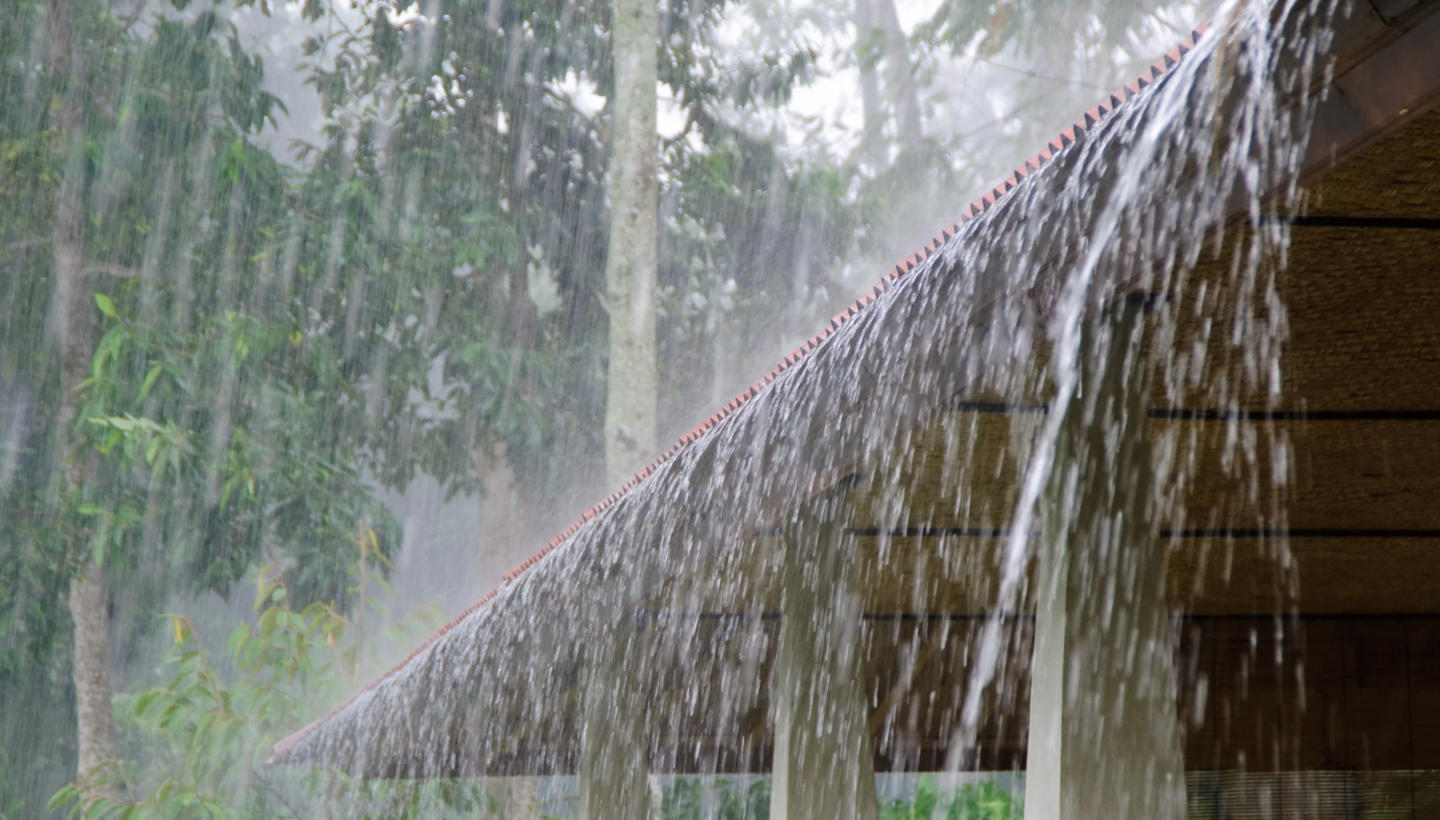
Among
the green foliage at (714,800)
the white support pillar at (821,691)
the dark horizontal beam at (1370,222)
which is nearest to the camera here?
the dark horizontal beam at (1370,222)

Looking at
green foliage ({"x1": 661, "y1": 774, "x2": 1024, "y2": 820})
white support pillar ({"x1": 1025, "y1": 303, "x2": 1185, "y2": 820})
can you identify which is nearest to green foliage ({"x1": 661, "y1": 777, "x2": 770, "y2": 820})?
green foliage ({"x1": 661, "y1": 774, "x2": 1024, "y2": 820})

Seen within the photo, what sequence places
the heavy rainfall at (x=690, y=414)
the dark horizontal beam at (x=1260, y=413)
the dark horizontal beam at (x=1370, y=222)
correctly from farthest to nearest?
the dark horizontal beam at (x=1260, y=413)
the heavy rainfall at (x=690, y=414)
the dark horizontal beam at (x=1370, y=222)

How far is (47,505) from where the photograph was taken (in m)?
12.5

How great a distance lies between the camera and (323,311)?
14.5 metres

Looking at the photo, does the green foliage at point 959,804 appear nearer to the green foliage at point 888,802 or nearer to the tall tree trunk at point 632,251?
the green foliage at point 888,802

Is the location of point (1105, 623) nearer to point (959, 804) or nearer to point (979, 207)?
point (979, 207)

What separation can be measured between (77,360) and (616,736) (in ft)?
34.6

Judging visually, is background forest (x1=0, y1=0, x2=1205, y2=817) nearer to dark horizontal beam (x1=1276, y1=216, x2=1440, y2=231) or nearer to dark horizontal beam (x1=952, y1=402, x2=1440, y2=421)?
dark horizontal beam (x1=952, y1=402, x2=1440, y2=421)

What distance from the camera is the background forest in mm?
12078

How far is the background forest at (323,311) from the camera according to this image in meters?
12.1

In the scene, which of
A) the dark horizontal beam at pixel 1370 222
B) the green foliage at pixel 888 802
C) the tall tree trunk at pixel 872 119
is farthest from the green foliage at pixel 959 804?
the tall tree trunk at pixel 872 119

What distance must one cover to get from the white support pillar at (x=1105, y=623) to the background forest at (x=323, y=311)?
26.6 ft

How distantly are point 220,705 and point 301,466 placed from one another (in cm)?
276

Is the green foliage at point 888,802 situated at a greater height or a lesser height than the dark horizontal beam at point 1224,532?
lesser
